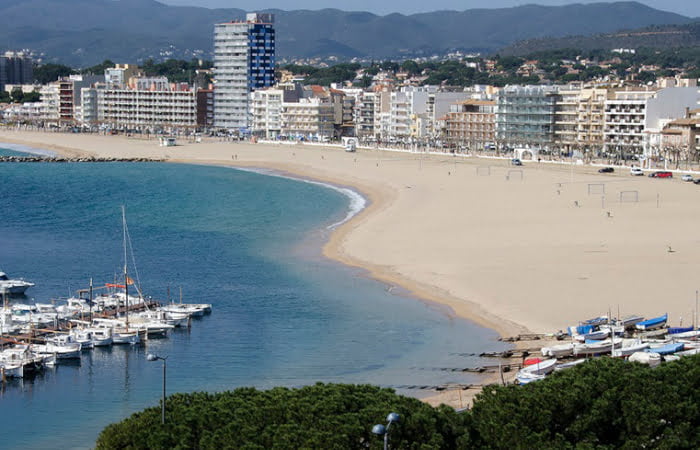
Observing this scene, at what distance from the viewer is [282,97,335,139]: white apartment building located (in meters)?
110

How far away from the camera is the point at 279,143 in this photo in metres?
104

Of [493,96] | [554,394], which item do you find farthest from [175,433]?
[493,96]

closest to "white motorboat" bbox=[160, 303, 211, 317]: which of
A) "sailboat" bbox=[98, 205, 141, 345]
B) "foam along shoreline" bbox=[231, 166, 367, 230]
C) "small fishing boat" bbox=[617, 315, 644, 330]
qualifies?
"sailboat" bbox=[98, 205, 141, 345]

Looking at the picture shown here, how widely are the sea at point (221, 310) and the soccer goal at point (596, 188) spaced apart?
453 inches

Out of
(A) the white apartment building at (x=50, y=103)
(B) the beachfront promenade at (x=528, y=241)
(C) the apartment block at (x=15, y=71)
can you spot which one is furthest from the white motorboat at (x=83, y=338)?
(C) the apartment block at (x=15, y=71)

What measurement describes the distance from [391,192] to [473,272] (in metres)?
24.9

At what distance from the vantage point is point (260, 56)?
123625 millimetres

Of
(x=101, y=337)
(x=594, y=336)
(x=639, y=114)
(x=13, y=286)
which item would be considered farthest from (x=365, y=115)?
(x=594, y=336)

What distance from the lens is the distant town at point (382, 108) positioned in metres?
76.7

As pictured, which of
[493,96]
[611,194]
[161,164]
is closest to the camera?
[611,194]

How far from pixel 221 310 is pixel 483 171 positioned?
41329 millimetres

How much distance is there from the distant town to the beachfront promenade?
9.53m

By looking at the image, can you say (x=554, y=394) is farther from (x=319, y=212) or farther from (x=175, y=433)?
(x=319, y=212)

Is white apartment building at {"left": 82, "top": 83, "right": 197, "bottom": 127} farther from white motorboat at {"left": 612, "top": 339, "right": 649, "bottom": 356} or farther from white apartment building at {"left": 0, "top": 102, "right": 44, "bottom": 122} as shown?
white motorboat at {"left": 612, "top": 339, "right": 649, "bottom": 356}
